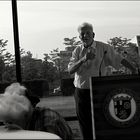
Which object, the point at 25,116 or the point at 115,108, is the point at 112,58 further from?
the point at 25,116

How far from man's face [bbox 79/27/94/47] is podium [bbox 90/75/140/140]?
1244 mm

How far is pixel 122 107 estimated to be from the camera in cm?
213

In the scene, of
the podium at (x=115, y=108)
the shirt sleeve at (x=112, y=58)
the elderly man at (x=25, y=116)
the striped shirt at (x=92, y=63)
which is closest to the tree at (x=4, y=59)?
the striped shirt at (x=92, y=63)

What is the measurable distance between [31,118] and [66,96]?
922 centimetres

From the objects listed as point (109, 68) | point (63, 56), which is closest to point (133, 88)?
point (109, 68)

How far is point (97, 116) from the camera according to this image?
2129 millimetres

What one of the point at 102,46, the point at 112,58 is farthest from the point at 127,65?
the point at 102,46

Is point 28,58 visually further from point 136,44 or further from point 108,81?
point 108,81

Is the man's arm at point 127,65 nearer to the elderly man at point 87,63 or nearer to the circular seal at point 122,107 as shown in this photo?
the elderly man at point 87,63

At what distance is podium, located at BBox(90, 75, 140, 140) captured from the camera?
2115mm

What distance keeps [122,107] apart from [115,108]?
1.7 inches

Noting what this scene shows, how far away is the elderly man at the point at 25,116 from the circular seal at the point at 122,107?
1.51 feet

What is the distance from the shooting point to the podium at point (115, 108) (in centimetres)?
212

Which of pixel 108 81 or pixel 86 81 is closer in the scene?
pixel 108 81
